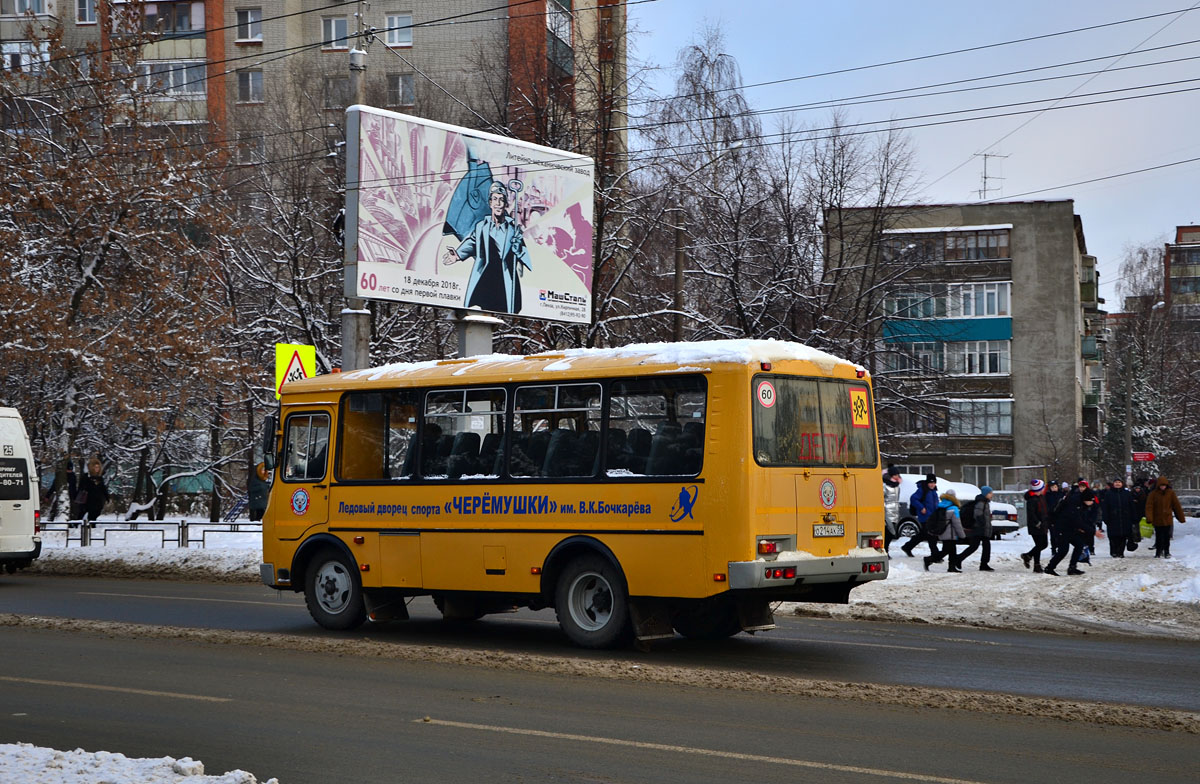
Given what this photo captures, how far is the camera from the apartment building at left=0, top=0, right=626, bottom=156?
3262cm

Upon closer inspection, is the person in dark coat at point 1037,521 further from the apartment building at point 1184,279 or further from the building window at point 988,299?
A: the apartment building at point 1184,279

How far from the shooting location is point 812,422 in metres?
12.5

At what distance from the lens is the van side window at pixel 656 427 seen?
12.1 metres

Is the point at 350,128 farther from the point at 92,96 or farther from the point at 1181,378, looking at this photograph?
the point at 1181,378

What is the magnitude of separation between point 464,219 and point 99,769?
19.3 metres

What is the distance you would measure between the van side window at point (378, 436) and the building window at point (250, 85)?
146ft

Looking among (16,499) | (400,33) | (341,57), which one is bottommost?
(16,499)

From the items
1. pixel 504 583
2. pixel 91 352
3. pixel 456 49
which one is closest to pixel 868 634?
pixel 504 583

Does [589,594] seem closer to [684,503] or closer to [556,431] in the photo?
[684,503]

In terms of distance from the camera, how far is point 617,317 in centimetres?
3189

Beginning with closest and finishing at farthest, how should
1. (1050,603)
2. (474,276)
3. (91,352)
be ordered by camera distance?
(1050,603)
(474,276)
(91,352)

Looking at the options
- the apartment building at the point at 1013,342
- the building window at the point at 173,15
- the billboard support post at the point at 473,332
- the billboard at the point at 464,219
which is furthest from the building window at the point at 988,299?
the billboard support post at the point at 473,332

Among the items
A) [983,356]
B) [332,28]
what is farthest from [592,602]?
[983,356]

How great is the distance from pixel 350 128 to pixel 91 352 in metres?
11.9
